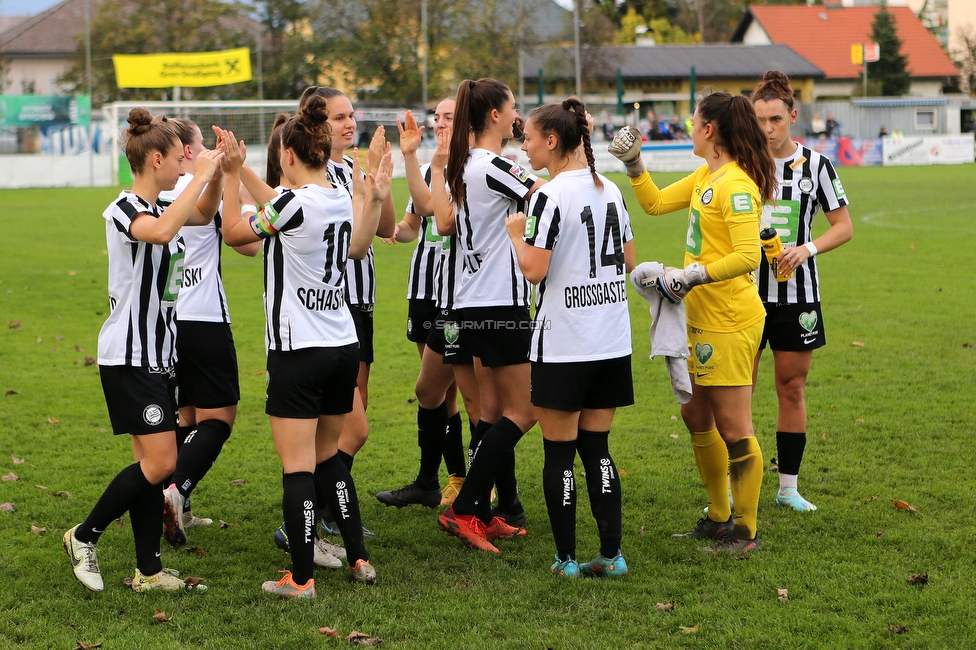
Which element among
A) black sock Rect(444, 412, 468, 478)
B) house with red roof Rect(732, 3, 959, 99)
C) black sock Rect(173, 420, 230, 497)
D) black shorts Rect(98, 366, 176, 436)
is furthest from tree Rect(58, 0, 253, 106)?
black shorts Rect(98, 366, 176, 436)

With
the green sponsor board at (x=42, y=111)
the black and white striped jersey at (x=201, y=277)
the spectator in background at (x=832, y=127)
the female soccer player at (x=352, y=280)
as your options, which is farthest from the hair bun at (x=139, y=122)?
the spectator in background at (x=832, y=127)

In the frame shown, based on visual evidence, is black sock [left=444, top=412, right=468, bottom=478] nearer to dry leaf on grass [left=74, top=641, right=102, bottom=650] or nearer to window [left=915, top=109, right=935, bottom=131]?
dry leaf on grass [left=74, top=641, right=102, bottom=650]

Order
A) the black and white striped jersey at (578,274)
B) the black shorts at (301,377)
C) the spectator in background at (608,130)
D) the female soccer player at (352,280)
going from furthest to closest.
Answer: the spectator in background at (608,130), the female soccer player at (352,280), the black and white striped jersey at (578,274), the black shorts at (301,377)

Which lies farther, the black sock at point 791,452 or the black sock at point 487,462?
the black sock at point 791,452

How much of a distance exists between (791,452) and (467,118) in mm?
2621

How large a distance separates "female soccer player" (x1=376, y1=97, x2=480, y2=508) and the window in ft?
177

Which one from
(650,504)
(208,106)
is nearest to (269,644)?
(650,504)

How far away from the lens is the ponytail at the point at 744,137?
15.1 feet

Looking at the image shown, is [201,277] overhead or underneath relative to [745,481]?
overhead

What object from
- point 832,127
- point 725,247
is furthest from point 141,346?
point 832,127

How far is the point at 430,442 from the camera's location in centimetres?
578

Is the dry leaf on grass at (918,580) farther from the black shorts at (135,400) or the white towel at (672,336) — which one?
the black shorts at (135,400)

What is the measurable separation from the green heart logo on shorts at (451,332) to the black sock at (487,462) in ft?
1.81

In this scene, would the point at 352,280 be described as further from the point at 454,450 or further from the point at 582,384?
the point at 454,450
